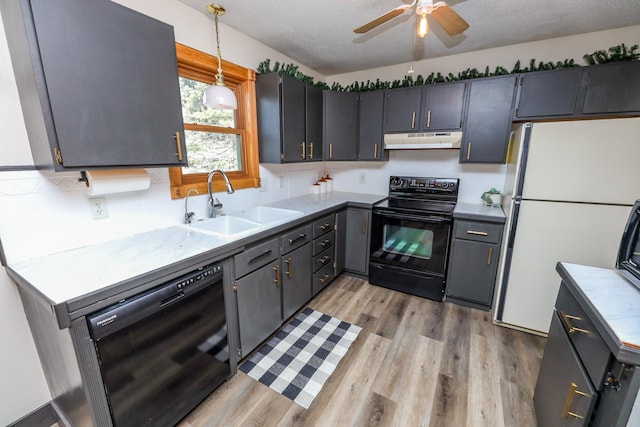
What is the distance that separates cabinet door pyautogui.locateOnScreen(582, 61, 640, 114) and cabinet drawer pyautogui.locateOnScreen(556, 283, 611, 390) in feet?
5.83

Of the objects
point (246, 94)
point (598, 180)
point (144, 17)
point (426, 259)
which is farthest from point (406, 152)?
point (144, 17)

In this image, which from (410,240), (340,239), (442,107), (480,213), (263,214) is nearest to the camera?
(480,213)

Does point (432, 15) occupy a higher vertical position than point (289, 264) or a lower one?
higher

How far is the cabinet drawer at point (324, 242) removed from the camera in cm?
249

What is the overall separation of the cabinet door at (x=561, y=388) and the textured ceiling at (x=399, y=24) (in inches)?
81.8

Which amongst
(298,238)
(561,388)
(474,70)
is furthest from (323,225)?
(474,70)

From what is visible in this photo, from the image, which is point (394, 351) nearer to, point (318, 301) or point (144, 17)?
point (318, 301)

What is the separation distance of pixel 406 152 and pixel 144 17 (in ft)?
8.75

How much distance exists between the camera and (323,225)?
8.40 ft

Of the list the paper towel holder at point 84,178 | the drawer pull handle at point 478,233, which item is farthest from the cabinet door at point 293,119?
the drawer pull handle at point 478,233

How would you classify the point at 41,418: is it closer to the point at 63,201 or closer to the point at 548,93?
the point at 63,201

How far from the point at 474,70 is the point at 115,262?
3137 mm

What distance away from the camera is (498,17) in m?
1.99

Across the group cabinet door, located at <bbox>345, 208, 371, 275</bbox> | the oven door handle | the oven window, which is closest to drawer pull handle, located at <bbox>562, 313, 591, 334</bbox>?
the oven door handle
